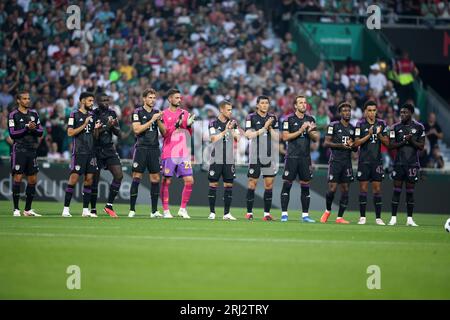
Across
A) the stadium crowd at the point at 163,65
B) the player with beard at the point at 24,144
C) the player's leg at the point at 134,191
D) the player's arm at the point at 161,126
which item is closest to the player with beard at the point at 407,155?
the player's arm at the point at 161,126

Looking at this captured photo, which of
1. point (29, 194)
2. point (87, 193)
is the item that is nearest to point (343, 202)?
point (87, 193)

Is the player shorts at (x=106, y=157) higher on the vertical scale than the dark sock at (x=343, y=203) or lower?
higher

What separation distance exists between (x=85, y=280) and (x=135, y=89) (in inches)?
721

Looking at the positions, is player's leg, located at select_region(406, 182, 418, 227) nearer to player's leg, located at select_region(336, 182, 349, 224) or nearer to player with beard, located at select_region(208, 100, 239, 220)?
player's leg, located at select_region(336, 182, 349, 224)

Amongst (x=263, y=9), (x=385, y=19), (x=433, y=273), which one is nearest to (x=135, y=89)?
(x=263, y=9)

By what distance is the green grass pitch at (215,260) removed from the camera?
972 centimetres

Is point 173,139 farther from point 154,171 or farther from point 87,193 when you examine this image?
point 87,193

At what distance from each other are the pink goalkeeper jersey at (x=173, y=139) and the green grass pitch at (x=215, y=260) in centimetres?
245

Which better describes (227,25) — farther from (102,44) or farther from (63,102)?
(63,102)

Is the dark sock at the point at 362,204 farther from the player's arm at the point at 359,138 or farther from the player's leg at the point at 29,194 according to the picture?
the player's leg at the point at 29,194

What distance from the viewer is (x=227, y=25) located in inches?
1244

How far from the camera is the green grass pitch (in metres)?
9.72

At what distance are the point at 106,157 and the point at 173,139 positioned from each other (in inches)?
56.2

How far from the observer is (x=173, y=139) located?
19.6 m
